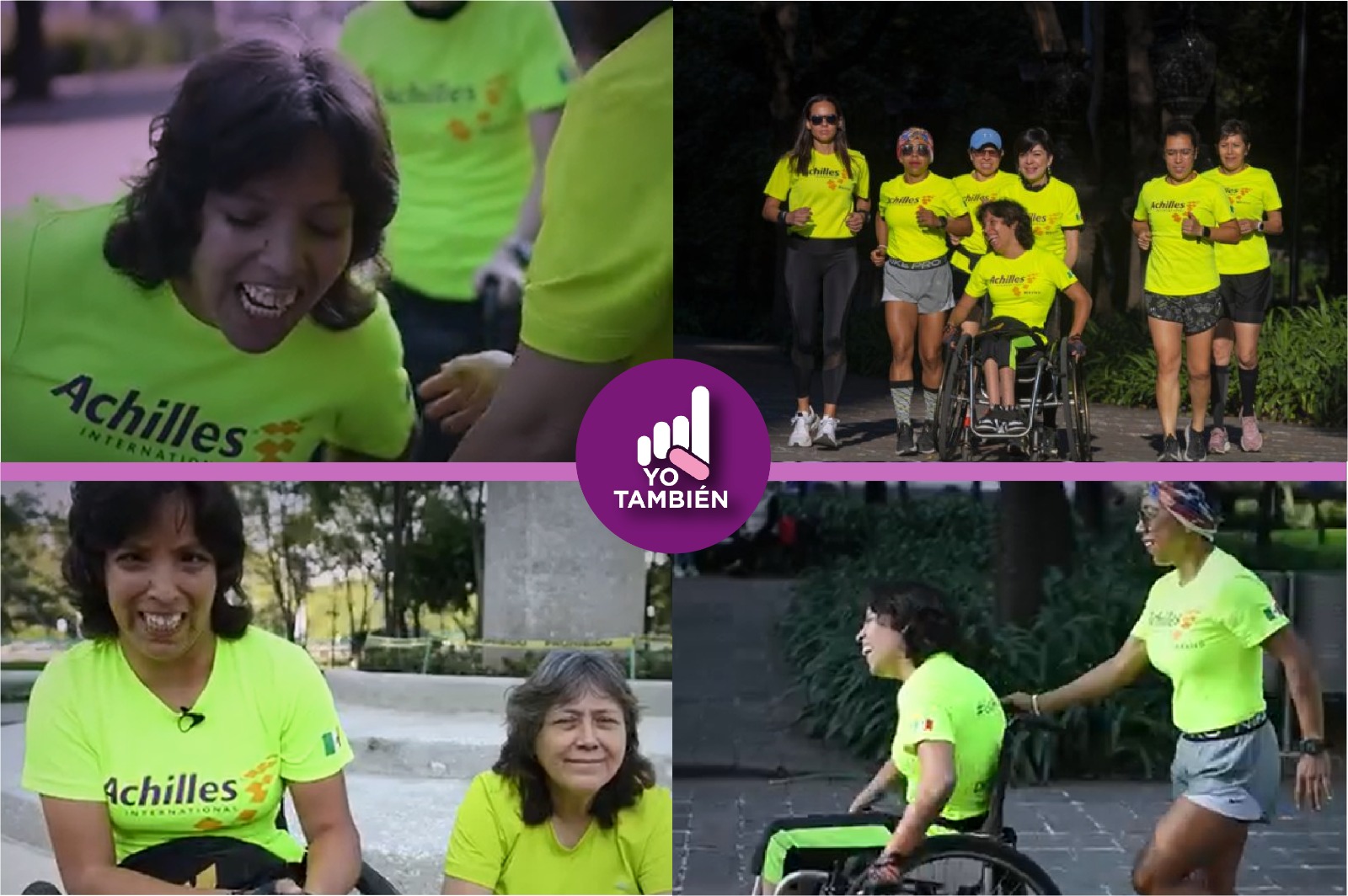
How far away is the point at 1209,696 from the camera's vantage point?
4320 millimetres

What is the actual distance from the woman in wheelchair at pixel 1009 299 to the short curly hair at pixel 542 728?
138 centimetres

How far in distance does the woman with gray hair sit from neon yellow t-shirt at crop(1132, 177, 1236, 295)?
2.07 m

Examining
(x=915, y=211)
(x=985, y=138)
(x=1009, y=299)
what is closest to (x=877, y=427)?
(x=1009, y=299)

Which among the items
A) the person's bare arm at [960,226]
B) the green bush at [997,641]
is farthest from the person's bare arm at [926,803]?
the person's bare arm at [960,226]

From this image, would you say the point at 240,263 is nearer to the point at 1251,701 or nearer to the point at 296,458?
the point at 296,458

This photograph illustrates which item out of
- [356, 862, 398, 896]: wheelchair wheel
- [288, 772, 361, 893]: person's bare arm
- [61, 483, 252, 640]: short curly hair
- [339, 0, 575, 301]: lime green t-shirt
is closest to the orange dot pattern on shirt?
[61, 483, 252, 640]: short curly hair

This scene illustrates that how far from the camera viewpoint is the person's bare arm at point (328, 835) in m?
4.14

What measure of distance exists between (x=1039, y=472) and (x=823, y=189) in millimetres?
1060

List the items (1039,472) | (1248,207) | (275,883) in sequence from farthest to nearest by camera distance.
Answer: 1. (1248,207)
2. (1039,472)
3. (275,883)

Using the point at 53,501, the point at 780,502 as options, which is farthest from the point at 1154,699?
the point at 53,501

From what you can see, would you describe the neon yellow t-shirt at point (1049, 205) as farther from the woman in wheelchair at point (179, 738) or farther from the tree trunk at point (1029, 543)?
the woman in wheelchair at point (179, 738)

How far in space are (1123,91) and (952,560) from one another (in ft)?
4.95

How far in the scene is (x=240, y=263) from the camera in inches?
177

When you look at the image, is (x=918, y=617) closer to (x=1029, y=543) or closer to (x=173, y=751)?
(x=1029, y=543)
